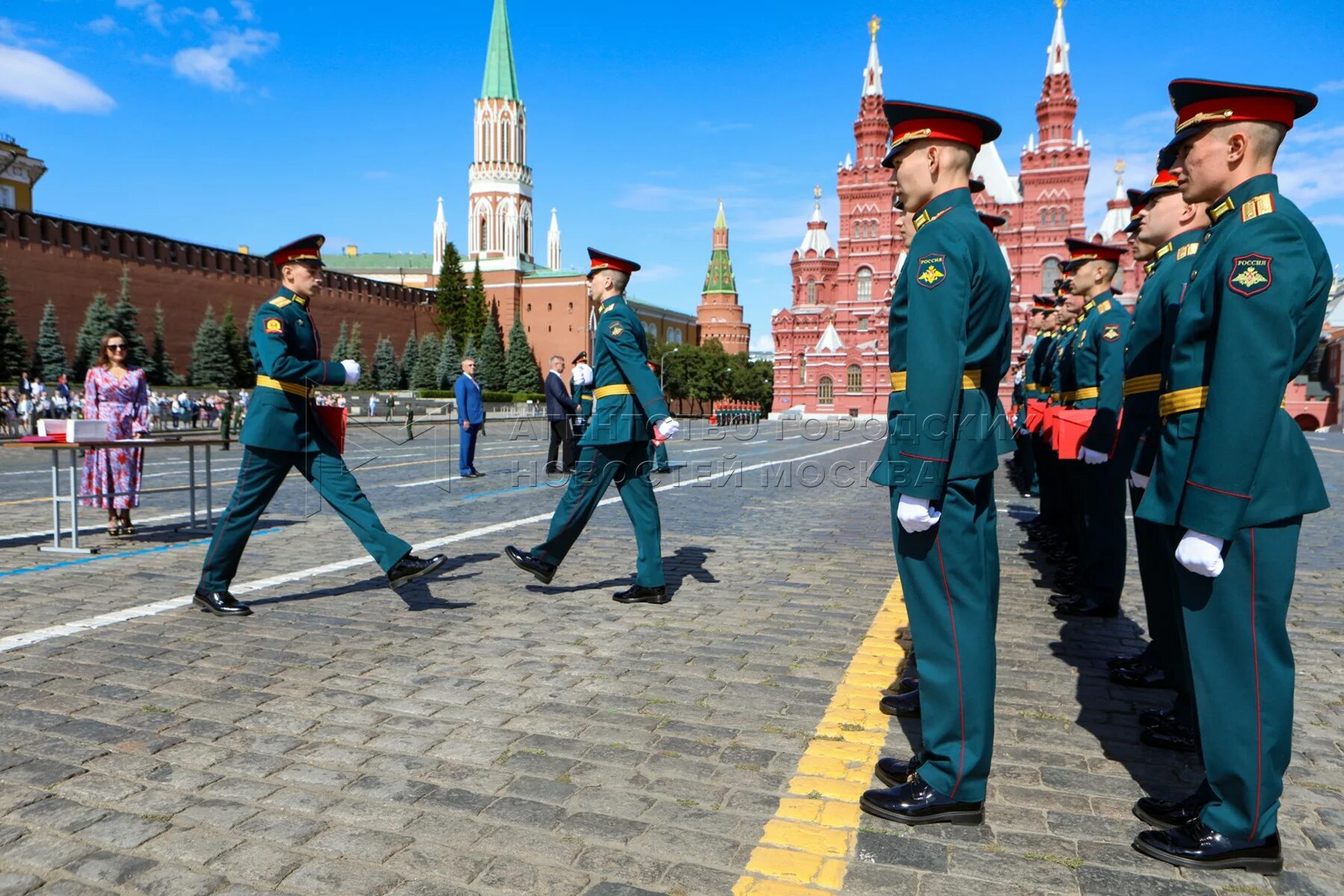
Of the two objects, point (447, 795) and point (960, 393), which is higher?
point (960, 393)

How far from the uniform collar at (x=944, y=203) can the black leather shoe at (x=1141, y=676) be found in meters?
2.48

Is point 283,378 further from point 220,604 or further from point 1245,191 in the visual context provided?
point 1245,191

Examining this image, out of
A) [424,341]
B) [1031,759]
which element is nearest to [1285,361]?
[1031,759]

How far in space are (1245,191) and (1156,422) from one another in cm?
166

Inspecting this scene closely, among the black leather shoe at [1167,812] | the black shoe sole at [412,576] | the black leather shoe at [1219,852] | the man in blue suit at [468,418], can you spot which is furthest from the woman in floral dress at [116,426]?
the black leather shoe at [1219,852]

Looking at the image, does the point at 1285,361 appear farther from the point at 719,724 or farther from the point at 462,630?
the point at 462,630

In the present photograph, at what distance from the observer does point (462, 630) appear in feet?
16.9

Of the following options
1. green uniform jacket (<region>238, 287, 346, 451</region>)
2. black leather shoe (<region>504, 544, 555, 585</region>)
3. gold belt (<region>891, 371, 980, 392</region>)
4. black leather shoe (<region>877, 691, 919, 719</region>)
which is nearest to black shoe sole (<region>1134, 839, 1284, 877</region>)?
black leather shoe (<region>877, 691, 919, 719</region>)

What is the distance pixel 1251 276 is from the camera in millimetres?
2516

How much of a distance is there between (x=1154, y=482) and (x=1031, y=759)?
1161 mm

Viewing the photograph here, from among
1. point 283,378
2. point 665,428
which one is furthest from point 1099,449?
point 283,378

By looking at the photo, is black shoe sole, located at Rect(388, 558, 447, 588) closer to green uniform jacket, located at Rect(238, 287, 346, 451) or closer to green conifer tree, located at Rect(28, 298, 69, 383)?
green uniform jacket, located at Rect(238, 287, 346, 451)

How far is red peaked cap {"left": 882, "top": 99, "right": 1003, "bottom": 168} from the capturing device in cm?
299

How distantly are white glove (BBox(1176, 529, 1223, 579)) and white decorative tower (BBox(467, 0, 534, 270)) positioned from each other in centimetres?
10768
